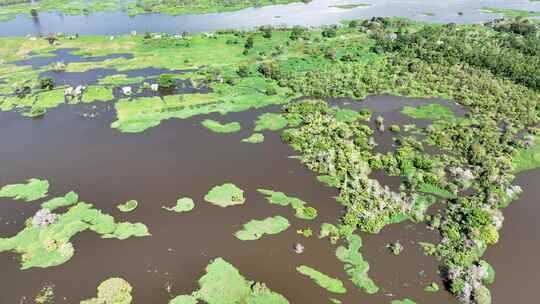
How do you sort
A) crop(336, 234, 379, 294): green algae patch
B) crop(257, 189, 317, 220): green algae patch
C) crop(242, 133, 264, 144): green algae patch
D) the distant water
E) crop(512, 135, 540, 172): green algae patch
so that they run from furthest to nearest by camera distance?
the distant water → crop(242, 133, 264, 144): green algae patch → crop(512, 135, 540, 172): green algae patch → crop(257, 189, 317, 220): green algae patch → crop(336, 234, 379, 294): green algae patch

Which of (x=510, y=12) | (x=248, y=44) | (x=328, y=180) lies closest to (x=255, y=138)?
(x=328, y=180)

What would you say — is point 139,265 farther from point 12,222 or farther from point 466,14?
point 466,14

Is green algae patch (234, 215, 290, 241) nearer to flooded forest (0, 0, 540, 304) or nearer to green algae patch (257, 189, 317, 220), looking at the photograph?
flooded forest (0, 0, 540, 304)

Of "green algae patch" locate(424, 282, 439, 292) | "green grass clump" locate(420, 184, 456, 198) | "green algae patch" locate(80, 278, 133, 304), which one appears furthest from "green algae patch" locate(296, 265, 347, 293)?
"green grass clump" locate(420, 184, 456, 198)

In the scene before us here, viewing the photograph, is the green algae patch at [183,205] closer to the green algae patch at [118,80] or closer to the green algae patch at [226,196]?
the green algae patch at [226,196]

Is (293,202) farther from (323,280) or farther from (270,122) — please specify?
(270,122)
